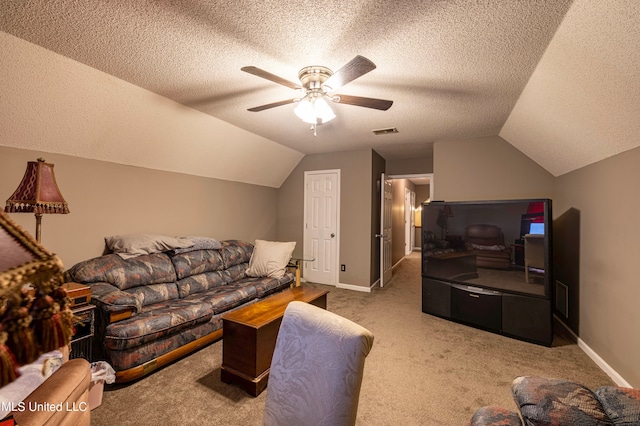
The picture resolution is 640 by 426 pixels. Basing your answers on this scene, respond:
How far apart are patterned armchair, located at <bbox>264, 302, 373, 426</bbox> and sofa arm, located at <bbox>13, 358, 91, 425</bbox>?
859mm

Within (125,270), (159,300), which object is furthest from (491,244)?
(125,270)

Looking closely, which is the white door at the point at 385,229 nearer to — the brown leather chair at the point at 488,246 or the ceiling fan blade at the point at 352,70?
the brown leather chair at the point at 488,246

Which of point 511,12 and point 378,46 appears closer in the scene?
point 511,12

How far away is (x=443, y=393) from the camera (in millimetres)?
2209

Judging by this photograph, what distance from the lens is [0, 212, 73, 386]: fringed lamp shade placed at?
329 millimetres

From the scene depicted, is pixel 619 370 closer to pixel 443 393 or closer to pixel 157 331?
pixel 443 393

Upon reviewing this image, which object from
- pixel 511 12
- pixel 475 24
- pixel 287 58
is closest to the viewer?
pixel 511 12

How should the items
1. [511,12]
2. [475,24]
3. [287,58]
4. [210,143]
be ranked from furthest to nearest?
1. [210,143]
2. [287,58]
3. [475,24]
4. [511,12]

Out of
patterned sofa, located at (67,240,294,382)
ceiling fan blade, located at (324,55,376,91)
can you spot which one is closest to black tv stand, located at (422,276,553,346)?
patterned sofa, located at (67,240,294,382)

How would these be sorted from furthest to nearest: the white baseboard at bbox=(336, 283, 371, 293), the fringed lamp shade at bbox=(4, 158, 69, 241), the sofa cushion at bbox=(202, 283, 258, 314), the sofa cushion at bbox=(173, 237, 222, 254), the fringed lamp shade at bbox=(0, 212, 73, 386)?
the white baseboard at bbox=(336, 283, 371, 293) → the sofa cushion at bbox=(173, 237, 222, 254) → the sofa cushion at bbox=(202, 283, 258, 314) → the fringed lamp shade at bbox=(4, 158, 69, 241) → the fringed lamp shade at bbox=(0, 212, 73, 386)

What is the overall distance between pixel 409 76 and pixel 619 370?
119 inches

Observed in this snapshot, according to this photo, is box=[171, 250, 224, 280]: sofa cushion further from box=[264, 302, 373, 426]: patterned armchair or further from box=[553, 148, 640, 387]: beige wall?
box=[553, 148, 640, 387]: beige wall

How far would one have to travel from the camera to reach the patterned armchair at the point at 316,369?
3.07ft

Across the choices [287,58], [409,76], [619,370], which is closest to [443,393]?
[619,370]
